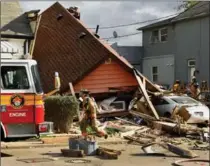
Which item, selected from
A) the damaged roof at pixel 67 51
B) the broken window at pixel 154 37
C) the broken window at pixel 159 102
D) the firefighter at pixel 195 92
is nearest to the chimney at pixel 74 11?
the damaged roof at pixel 67 51

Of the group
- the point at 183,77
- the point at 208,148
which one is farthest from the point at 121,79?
the point at 183,77

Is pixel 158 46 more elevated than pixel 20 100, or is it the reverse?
pixel 158 46

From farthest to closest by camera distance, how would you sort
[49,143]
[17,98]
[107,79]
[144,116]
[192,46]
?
[192,46], [107,79], [144,116], [49,143], [17,98]

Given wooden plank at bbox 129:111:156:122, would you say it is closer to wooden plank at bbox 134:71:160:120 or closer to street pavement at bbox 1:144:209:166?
wooden plank at bbox 134:71:160:120

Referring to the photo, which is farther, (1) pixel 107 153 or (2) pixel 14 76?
(2) pixel 14 76

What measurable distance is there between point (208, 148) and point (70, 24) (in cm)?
1119

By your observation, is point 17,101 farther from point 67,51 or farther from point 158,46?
point 158,46

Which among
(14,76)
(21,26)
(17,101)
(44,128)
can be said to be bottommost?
(44,128)

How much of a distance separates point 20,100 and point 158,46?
2649cm

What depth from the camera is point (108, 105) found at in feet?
70.6

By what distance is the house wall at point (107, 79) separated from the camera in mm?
21906

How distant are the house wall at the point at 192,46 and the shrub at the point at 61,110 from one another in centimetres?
1734

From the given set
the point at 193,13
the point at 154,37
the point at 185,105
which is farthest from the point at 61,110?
the point at 154,37

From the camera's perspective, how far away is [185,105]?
66.2 ft
